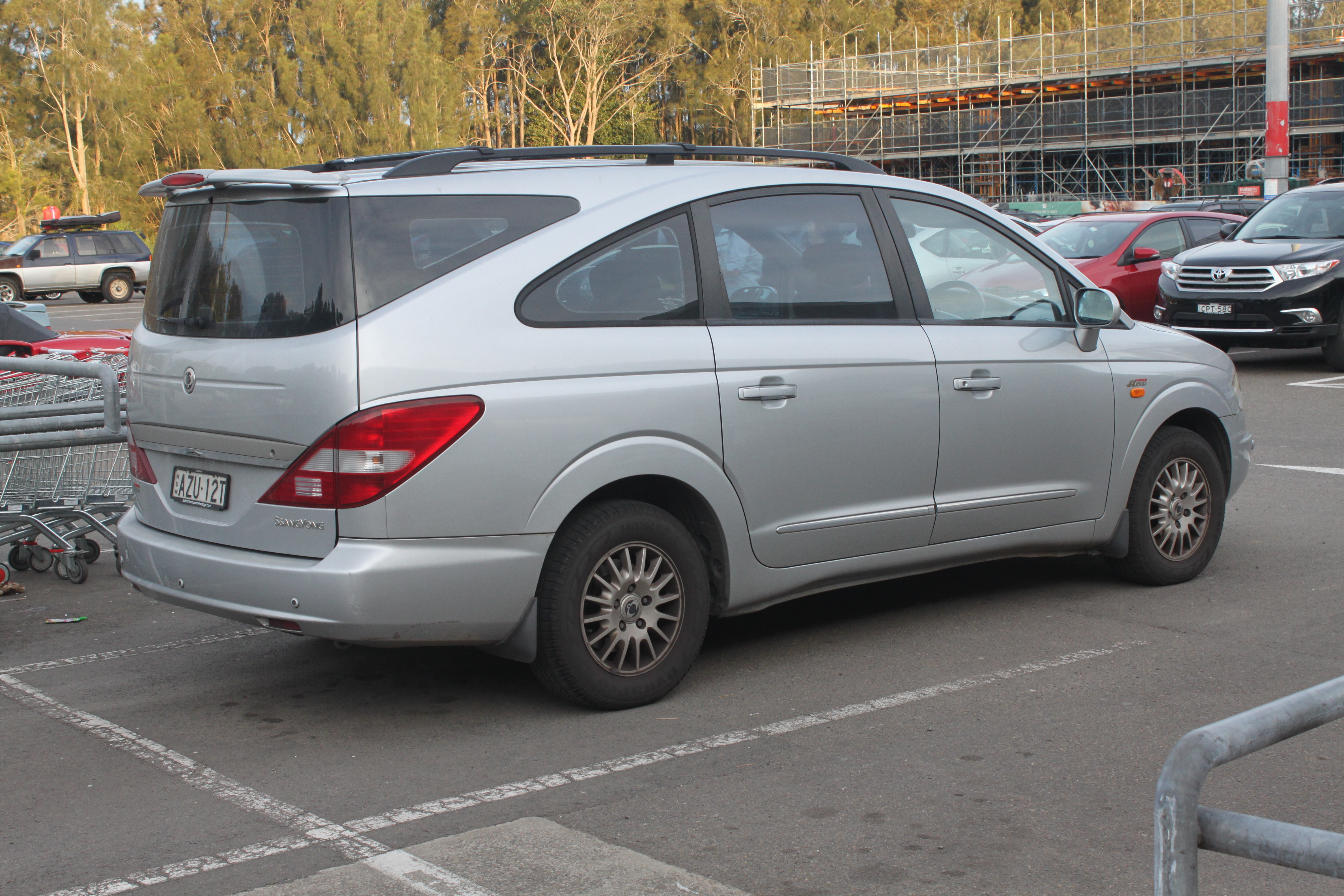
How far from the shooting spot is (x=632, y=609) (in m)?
4.71

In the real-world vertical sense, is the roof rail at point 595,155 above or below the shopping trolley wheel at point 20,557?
above

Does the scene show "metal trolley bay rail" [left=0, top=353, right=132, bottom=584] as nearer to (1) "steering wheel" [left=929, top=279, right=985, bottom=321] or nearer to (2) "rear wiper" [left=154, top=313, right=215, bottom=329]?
(2) "rear wiper" [left=154, top=313, right=215, bottom=329]

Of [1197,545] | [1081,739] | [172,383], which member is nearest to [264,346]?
[172,383]

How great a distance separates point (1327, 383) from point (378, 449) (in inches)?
474

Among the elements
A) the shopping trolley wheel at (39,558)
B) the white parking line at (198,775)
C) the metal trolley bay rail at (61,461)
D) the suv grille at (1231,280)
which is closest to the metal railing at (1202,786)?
the white parking line at (198,775)

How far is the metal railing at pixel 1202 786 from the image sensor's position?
1.77 meters

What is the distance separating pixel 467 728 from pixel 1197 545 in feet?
11.8

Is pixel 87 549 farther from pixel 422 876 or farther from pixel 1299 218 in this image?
pixel 1299 218

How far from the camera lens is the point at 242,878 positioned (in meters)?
3.48

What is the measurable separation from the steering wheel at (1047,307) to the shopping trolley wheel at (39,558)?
498 centimetres

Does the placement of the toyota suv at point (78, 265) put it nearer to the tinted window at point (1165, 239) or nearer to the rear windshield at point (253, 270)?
the tinted window at point (1165, 239)

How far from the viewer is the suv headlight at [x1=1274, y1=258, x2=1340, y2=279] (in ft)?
47.3

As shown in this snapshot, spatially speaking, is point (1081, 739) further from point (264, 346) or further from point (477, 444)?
point (264, 346)

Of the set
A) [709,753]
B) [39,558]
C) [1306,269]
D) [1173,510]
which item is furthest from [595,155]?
[1306,269]
